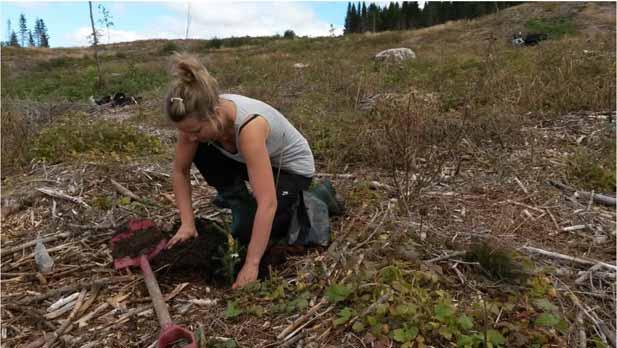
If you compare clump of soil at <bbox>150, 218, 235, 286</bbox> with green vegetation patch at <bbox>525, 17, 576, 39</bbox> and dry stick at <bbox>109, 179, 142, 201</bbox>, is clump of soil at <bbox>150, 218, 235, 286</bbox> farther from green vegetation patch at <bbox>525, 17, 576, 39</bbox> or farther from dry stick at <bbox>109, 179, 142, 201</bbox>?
green vegetation patch at <bbox>525, 17, 576, 39</bbox>

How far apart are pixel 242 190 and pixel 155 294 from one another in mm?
802

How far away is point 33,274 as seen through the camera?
2557 millimetres

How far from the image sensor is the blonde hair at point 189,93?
2221 mm

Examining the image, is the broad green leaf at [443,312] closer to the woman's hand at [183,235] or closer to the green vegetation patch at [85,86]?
the woman's hand at [183,235]

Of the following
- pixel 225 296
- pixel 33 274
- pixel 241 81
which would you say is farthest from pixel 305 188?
pixel 241 81

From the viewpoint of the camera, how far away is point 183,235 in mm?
2652

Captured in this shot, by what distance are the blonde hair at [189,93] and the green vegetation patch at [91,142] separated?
1896 mm

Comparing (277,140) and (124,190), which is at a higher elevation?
(277,140)

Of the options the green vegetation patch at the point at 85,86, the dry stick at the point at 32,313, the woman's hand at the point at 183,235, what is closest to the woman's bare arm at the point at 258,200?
the woman's hand at the point at 183,235

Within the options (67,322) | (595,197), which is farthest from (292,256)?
(595,197)

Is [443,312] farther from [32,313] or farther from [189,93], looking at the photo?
[32,313]

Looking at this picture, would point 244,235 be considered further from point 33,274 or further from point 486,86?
point 486,86

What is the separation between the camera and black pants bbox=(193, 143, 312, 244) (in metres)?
2.70

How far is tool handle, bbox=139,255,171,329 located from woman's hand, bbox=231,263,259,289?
1.11 feet
